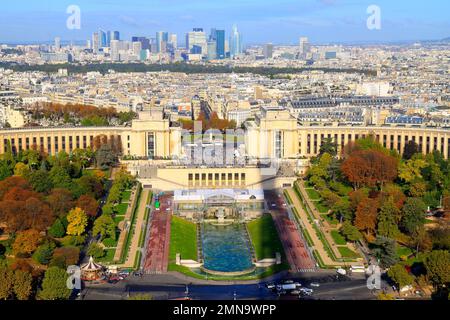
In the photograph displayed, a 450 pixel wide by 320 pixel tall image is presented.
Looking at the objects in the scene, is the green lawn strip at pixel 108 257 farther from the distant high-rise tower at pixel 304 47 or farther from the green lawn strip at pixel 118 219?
the distant high-rise tower at pixel 304 47

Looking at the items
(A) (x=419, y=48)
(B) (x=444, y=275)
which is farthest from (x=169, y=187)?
(A) (x=419, y=48)

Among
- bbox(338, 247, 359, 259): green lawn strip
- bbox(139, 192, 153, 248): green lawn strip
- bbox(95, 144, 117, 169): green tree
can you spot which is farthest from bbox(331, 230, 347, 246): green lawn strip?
bbox(95, 144, 117, 169): green tree

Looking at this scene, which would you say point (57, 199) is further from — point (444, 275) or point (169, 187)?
point (444, 275)

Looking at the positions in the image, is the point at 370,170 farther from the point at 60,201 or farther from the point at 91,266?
the point at 91,266

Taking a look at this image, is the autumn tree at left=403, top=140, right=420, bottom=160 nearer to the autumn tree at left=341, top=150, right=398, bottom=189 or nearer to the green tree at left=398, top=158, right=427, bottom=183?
the green tree at left=398, top=158, right=427, bottom=183

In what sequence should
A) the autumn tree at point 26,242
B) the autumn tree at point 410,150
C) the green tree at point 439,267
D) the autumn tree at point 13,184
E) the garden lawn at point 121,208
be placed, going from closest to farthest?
the green tree at point 439,267 → the autumn tree at point 26,242 → the autumn tree at point 13,184 → the garden lawn at point 121,208 → the autumn tree at point 410,150

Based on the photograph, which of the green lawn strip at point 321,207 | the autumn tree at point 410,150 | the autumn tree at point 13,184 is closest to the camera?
the autumn tree at point 13,184

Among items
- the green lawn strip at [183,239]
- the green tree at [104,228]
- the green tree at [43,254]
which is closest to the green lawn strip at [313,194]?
the green lawn strip at [183,239]
